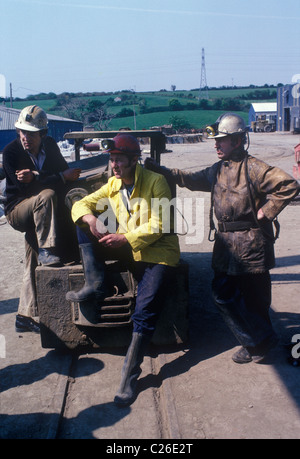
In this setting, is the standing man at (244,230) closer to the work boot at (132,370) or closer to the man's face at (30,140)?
the work boot at (132,370)

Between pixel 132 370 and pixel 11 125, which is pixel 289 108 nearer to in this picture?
pixel 11 125

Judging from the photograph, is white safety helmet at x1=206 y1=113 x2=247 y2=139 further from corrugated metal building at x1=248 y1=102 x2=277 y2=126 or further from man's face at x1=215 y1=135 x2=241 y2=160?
corrugated metal building at x1=248 y1=102 x2=277 y2=126

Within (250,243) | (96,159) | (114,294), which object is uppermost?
(96,159)

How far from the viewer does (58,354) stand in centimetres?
471

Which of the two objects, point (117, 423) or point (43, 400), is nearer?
point (117, 423)

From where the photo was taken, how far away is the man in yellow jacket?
402 cm

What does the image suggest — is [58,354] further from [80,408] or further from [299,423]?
[299,423]

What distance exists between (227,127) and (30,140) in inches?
76.9

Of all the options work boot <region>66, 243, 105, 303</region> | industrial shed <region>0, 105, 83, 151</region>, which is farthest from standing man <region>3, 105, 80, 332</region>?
industrial shed <region>0, 105, 83, 151</region>

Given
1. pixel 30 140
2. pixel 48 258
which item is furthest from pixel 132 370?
pixel 30 140

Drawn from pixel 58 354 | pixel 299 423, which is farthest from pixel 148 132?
pixel 299 423
